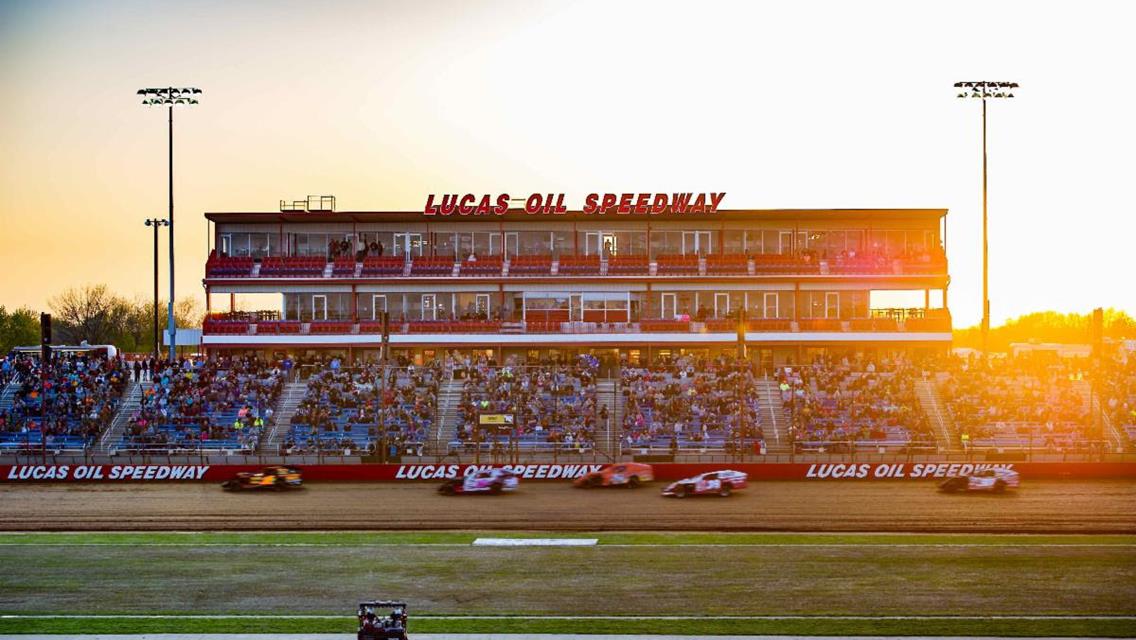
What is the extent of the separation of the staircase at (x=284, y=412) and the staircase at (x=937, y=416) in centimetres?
3178

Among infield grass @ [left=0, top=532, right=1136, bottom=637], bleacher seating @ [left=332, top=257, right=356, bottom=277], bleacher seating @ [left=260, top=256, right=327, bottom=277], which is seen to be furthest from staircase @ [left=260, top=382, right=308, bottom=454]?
infield grass @ [left=0, top=532, right=1136, bottom=637]

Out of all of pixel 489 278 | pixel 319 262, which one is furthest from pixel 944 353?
pixel 319 262

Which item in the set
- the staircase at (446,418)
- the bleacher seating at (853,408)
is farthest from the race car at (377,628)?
the bleacher seating at (853,408)

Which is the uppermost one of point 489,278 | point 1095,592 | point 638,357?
point 489,278

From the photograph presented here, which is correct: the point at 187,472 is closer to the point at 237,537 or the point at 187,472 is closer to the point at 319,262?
the point at 237,537

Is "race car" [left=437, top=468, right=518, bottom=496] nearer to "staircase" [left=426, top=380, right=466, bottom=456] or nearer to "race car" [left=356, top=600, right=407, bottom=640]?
"staircase" [left=426, top=380, right=466, bottom=456]

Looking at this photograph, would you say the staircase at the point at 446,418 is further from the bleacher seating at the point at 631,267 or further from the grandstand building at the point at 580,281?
the bleacher seating at the point at 631,267

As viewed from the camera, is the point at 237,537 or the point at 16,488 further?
the point at 16,488

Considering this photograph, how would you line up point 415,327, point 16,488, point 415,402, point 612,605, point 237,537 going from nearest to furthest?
point 612,605
point 237,537
point 16,488
point 415,402
point 415,327

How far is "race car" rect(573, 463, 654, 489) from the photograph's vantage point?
49.0 metres

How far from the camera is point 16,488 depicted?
162 ft

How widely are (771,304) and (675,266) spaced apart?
6.58 m

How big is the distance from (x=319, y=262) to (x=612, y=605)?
161 feet

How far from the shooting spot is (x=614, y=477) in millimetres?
49031
